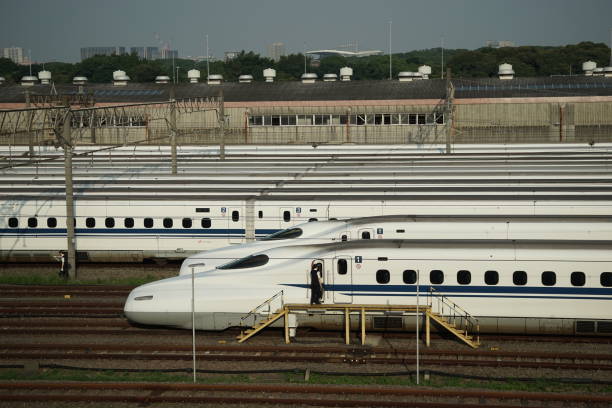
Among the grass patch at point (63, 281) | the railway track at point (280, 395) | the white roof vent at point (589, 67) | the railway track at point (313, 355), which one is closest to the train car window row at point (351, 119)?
the white roof vent at point (589, 67)

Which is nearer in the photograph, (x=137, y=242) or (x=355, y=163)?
(x=137, y=242)

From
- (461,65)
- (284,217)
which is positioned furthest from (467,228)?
(461,65)

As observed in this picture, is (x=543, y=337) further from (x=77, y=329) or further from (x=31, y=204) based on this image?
(x=31, y=204)

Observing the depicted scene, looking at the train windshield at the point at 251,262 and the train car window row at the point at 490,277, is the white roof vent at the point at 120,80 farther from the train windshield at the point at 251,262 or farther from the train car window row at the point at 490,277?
the train car window row at the point at 490,277

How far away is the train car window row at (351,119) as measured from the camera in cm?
6269

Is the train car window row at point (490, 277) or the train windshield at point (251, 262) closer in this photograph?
the train car window row at point (490, 277)

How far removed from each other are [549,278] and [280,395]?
7.25m

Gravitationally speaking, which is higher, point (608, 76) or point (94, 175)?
point (608, 76)

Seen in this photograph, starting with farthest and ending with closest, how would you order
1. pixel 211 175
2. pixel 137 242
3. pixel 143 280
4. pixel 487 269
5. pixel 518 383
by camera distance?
pixel 211 175 < pixel 137 242 < pixel 143 280 < pixel 487 269 < pixel 518 383

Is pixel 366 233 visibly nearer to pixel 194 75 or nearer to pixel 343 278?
pixel 343 278

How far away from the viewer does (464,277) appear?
2014cm

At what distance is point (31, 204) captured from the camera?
31781 millimetres

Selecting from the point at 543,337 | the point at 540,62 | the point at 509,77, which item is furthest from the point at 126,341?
the point at 540,62

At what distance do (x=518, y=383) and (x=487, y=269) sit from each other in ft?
11.6
